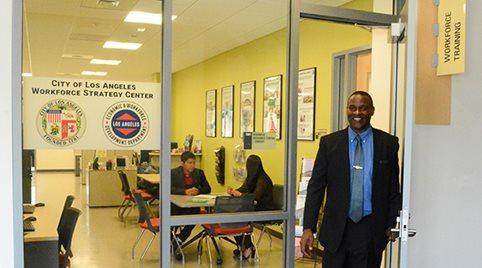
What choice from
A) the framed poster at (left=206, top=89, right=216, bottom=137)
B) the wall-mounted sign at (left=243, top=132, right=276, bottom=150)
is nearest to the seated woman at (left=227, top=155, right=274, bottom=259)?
the wall-mounted sign at (left=243, top=132, right=276, bottom=150)

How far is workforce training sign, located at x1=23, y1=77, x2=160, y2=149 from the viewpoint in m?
2.60

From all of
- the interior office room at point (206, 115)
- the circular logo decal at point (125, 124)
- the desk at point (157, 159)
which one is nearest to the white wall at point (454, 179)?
the interior office room at point (206, 115)

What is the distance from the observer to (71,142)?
2.68 metres

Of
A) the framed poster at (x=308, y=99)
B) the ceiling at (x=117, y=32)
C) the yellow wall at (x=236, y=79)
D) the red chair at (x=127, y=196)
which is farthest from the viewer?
the framed poster at (x=308, y=99)

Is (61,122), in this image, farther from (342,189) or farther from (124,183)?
(342,189)

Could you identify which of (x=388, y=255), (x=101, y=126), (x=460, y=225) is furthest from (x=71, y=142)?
(x=460, y=225)

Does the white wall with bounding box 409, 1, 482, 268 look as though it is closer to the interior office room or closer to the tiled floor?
the interior office room

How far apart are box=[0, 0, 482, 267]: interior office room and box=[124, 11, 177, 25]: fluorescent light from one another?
0.01 m

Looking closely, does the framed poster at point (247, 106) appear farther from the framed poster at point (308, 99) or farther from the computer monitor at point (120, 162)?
the framed poster at point (308, 99)

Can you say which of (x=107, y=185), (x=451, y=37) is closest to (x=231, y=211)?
(x=451, y=37)

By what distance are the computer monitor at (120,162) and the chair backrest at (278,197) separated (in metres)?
1.09

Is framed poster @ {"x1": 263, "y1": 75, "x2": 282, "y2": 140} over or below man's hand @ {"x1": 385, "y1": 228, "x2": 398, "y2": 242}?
over

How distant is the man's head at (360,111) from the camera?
2752mm

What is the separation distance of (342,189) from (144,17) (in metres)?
1.66
